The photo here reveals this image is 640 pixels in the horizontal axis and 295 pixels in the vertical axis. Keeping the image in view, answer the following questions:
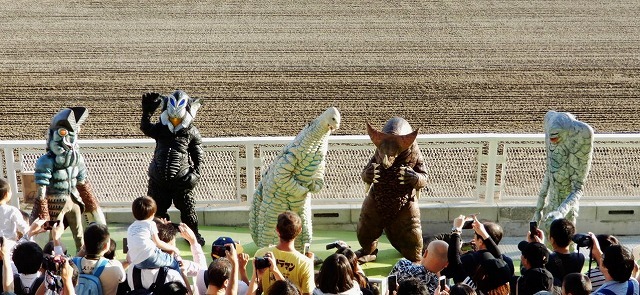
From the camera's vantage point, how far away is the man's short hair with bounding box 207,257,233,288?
634cm

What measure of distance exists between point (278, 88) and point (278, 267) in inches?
490

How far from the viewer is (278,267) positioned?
6.95 meters

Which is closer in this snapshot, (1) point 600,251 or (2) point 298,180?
(1) point 600,251

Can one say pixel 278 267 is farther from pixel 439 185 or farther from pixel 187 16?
pixel 187 16

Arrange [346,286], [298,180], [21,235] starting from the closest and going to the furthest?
[346,286]
[21,235]
[298,180]

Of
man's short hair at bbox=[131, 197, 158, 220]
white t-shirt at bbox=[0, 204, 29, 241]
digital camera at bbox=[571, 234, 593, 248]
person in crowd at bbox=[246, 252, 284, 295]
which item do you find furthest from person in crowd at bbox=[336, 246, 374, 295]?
white t-shirt at bbox=[0, 204, 29, 241]

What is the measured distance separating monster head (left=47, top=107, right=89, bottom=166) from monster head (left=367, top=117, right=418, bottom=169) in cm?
304

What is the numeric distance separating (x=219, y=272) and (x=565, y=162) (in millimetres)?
4588

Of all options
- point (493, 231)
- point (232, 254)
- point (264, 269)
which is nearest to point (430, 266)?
point (493, 231)

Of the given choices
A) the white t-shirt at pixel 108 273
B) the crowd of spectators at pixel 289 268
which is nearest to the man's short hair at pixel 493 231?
the crowd of spectators at pixel 289 268

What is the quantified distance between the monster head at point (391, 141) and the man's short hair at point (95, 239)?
3.21 m

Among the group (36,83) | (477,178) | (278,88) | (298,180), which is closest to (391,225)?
(298,180)

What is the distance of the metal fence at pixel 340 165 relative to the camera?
1062 cm

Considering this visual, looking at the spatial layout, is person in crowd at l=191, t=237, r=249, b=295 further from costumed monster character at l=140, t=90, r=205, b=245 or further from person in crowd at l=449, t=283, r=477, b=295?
costumed monster character at l=140, t=90, r=205, b=245
